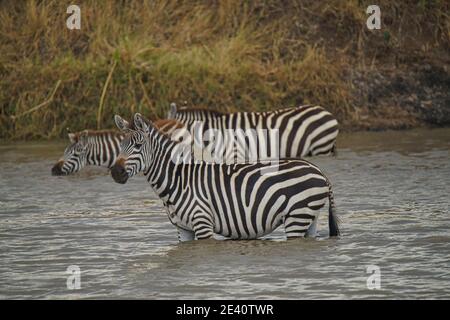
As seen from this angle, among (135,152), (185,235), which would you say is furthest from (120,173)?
(185,235)

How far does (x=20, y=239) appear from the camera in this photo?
1126cm

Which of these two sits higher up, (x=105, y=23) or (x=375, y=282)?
(x=105, y=23)

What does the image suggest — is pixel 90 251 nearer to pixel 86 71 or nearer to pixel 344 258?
pixel 344 258

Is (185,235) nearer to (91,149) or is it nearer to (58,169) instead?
(91,149)

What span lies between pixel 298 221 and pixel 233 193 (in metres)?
0.64

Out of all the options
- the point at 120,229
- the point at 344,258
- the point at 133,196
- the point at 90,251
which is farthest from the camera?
the point at 133,196

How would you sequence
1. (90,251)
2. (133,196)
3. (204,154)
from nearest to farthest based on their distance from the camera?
(90,251), (204,154), (133,196)

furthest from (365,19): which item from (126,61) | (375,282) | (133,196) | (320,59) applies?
(375,282)

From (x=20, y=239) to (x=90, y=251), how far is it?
3.27 feet

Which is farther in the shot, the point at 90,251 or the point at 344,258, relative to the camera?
the point at 90,251

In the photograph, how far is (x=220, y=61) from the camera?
18016mm

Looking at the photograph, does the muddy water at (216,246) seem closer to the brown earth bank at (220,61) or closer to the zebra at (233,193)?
the zebra at (233,193)

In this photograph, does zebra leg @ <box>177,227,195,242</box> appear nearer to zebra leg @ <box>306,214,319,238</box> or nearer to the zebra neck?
the zebra neck
